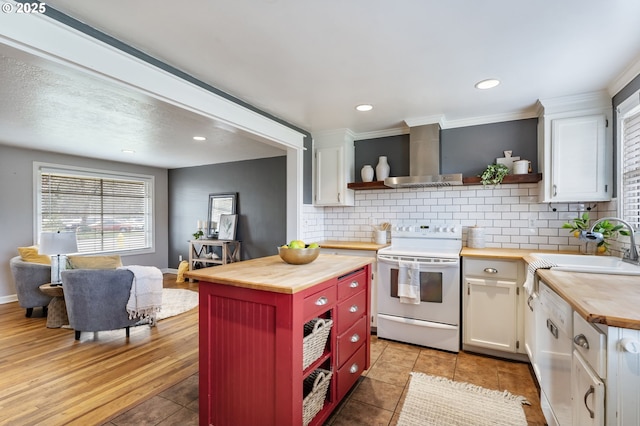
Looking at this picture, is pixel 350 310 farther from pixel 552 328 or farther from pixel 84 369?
pixel 84 369

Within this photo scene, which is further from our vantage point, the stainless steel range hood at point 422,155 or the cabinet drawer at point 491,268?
the stainless steel range hood at point 422,155

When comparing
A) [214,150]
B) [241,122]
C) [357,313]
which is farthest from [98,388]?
[214,150]

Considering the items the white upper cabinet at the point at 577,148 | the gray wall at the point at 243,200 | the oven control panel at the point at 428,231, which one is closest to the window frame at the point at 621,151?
the white upper cabinet at the point at 577,148

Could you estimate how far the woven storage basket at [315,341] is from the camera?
1562 mm

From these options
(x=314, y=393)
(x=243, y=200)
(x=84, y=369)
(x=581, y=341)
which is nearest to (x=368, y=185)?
(x=314, y=393)

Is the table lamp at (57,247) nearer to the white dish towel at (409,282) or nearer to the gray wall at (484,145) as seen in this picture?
the white dish towel at (409,282)

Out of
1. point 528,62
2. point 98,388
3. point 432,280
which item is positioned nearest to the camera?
point 528,62

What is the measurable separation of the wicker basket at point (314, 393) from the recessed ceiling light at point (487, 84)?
2.36m

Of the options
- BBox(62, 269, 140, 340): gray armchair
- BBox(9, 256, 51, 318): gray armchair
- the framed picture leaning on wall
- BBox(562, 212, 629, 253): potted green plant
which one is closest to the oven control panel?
BBox(562, 212, 629, 253): potted green plant

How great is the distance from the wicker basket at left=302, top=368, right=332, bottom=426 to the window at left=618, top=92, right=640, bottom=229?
7.98 feet

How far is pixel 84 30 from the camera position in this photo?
163 centimetres

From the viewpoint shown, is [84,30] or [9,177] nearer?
[84,30]

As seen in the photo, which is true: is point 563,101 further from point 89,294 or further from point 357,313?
point 89,294

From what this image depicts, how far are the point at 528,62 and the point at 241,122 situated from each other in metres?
2.21
